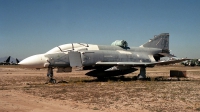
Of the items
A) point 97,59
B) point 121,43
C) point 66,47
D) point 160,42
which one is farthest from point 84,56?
point 160,42

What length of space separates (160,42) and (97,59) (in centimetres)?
881

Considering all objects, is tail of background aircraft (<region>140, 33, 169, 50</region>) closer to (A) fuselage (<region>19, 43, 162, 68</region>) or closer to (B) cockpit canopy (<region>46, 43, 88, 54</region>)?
(A) fuselage (<region>19, 43, 162, 68</region>)

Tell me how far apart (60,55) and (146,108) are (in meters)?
10.9

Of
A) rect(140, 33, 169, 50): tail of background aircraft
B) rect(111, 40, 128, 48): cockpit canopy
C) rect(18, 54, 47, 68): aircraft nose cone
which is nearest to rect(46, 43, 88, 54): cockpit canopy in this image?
rect(18, 54, 47, 68): aircraft nose cone

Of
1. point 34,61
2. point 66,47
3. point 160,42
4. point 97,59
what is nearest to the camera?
point 34,61

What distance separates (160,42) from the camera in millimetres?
24688

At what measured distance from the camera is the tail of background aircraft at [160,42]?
81.0ft

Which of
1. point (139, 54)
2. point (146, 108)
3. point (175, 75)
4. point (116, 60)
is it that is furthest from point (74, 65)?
point (175, 75)

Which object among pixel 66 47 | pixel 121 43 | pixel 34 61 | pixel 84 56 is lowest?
pixel 34 61

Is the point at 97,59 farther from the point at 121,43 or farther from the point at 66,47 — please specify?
the point at 121,43

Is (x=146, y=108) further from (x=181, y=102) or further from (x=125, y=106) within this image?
(x=181, y=102)

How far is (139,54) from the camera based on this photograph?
73.4 ft

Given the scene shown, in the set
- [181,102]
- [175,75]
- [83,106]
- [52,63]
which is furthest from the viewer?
[175,75]

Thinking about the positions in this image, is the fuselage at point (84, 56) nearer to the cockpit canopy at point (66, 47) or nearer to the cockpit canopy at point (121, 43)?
the cockpit canopy at point (66, 47)
